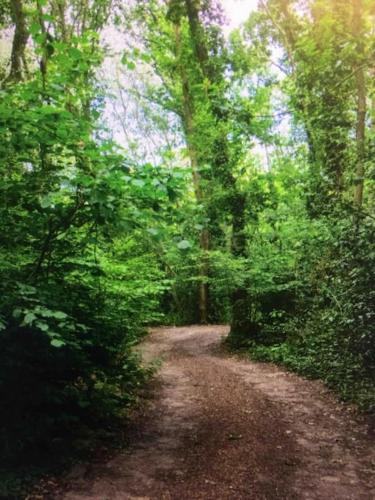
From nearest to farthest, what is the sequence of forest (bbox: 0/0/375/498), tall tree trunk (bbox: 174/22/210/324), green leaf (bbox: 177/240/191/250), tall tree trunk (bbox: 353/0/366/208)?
green leaf (bbox: 177/240/191/250), forest (bbox: 0/0/375/498), tall tree trunk (bbox: 353/0/366/208), tall tree trunk (bbox: 174/22/210/324)

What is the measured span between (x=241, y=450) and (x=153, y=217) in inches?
128

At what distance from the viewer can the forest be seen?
12.3 feet

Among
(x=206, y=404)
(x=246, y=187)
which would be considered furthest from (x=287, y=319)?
(x=206, y=404)

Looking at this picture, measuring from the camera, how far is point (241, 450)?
16.7 ft

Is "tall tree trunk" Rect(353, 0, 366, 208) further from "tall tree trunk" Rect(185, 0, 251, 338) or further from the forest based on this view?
"tall tree trunk" Rect(185, 0, 251, 338)

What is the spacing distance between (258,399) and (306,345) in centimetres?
283

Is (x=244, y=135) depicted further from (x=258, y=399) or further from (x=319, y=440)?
(x=319, y=440)

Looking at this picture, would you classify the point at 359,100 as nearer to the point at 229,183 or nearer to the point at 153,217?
the point at 153,217

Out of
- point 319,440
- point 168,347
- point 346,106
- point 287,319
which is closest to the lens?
point 319,440

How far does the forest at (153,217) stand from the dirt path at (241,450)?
550 millimetres

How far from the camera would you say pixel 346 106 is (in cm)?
665

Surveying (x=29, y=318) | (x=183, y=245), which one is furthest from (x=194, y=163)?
(x=29, y=318)

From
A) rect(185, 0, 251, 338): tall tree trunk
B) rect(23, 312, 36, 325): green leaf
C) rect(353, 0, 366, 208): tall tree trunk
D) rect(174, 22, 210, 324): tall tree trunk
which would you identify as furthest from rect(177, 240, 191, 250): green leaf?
rect(174, 22, 210, 324): tall tree trunk

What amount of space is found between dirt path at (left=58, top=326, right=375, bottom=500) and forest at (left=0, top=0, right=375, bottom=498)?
550 millimetres
